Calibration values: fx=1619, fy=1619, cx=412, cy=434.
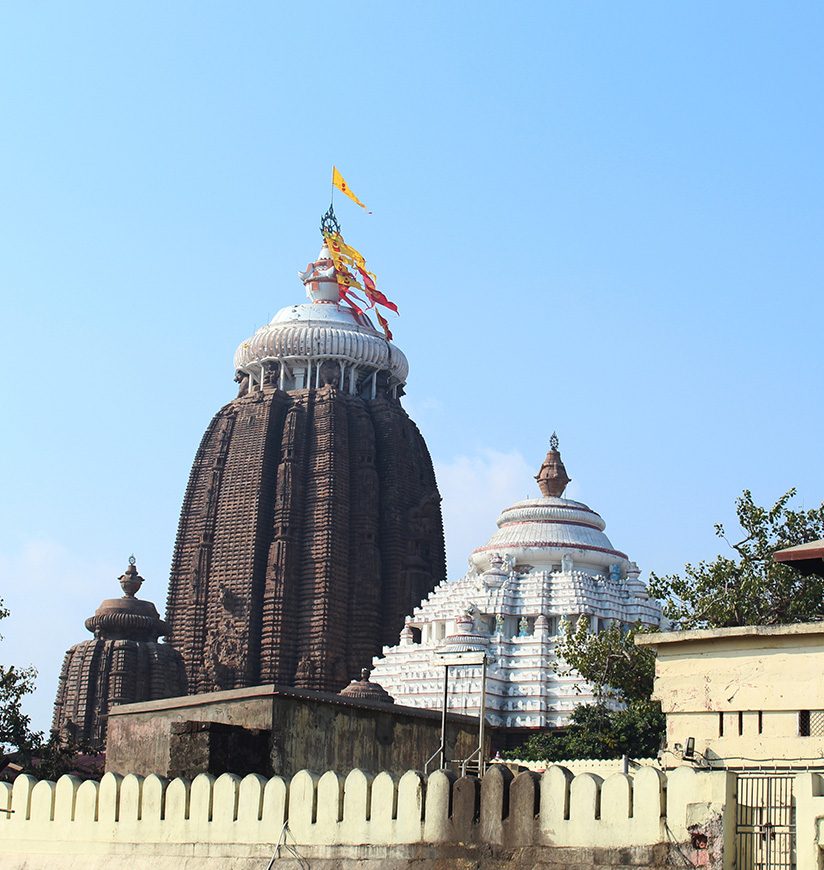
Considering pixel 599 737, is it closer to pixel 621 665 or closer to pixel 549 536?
pixel 621 665

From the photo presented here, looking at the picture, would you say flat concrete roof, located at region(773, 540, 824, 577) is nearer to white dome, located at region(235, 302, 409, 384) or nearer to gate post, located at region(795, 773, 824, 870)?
gate post, located at region(795, 773, 824, 870)

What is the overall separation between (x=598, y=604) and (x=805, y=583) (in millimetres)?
25079

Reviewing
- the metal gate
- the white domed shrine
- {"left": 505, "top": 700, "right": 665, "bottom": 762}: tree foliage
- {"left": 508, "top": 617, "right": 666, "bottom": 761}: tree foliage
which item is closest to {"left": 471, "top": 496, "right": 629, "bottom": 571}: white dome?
the white domed shrine

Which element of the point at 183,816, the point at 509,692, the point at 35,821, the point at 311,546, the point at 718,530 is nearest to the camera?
the point at 183,816

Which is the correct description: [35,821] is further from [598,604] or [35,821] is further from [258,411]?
[258,411]

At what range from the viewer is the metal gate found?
1492 cm

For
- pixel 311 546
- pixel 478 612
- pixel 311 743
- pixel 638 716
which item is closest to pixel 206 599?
pixel 311 546

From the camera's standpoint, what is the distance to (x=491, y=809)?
1647cm

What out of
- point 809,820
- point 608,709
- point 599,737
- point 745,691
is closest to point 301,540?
point 608,709

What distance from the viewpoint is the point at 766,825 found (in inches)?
595

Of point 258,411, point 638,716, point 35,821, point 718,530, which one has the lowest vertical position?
point 35,821

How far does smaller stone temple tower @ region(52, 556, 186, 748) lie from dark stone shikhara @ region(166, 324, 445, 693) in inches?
90.9

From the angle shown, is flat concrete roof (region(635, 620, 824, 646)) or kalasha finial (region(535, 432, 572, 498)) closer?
flat concrete roof (region(635, 620, 824, 646))

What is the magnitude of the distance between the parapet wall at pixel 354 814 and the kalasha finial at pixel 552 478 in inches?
1838
